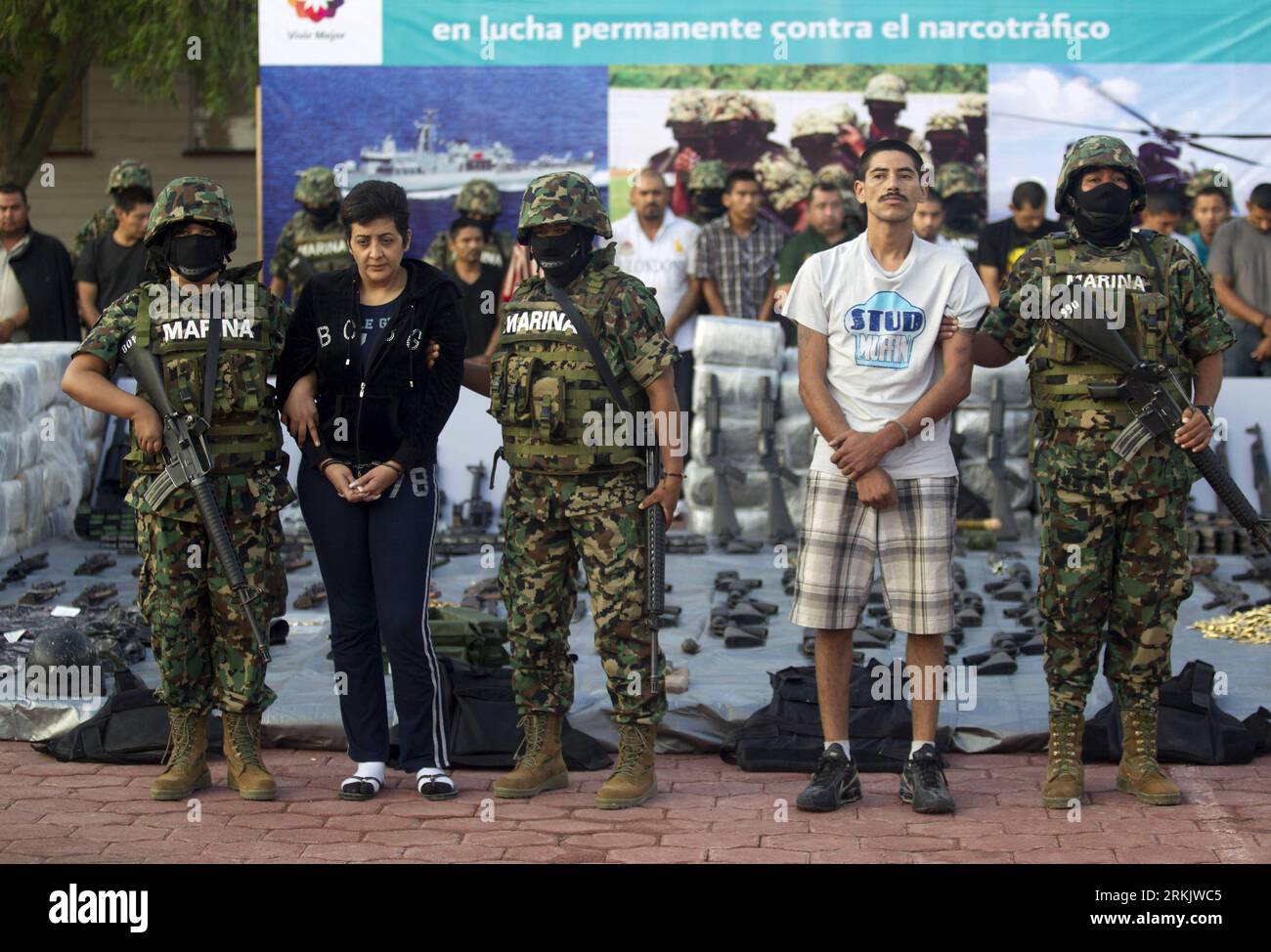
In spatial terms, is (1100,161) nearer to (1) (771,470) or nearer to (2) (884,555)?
(2) (884,555)

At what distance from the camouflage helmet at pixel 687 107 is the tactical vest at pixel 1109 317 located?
6.66 metres

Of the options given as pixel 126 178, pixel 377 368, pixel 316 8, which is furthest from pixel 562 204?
pixel 316 8

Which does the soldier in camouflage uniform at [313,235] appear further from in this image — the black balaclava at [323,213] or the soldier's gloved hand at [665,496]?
the soldier's gloved hand at [665,496]

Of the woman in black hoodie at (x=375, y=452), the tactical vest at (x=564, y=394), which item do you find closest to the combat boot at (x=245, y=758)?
the woman in black hoodie at (x=375, y=452)

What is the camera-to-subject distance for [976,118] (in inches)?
488

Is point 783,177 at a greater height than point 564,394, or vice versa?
point 783,177

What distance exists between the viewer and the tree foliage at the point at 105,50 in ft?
56.0

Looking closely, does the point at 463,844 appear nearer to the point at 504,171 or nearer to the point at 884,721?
the point at 884,721

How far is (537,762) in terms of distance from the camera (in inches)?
245

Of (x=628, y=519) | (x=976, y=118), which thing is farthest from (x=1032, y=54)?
(x=628, y=519)

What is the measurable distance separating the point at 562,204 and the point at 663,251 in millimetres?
6576

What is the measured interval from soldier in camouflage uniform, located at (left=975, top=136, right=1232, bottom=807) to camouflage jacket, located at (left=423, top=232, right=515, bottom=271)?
21.9ft

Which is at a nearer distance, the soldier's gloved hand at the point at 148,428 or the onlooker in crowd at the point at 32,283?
the soldier's gloved hand at the point at 148,428

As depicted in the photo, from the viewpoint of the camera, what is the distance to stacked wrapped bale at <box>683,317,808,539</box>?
471 inches
